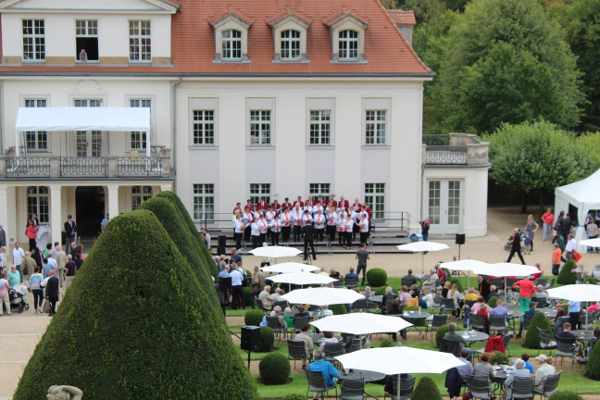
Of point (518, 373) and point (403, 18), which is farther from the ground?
point (403, 18)

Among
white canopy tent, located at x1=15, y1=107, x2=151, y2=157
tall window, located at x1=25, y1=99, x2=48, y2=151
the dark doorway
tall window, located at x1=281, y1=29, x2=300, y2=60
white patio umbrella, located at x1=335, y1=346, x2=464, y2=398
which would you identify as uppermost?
tall window, located at x1=281, y1=29, x2=300, y2=60

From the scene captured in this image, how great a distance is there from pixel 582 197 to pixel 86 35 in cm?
2036

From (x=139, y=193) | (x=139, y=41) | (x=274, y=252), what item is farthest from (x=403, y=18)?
(x=274, y=252)

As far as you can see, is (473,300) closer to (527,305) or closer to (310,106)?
(527,305)

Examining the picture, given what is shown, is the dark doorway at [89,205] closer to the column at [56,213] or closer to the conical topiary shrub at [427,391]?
the column at [56,213]

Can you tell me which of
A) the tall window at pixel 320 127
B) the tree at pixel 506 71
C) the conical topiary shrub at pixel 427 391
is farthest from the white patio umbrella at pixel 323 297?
the tree at pixel 506 71

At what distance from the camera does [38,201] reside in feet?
130

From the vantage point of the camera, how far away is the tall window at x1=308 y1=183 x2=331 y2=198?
134 feet

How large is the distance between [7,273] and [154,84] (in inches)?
512

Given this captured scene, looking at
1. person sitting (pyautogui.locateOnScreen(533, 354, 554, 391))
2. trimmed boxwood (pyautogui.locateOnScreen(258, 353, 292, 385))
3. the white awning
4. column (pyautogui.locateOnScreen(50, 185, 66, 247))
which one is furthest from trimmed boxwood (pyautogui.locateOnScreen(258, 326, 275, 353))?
the white awning

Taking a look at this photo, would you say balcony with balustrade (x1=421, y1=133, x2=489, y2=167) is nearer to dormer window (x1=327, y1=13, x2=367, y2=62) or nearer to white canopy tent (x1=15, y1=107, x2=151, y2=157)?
dormer window (x1=327, y1=13, x2=367, y2=62)

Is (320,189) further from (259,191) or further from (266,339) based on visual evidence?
(266,339)

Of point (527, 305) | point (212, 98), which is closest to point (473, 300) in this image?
point (527, 305)

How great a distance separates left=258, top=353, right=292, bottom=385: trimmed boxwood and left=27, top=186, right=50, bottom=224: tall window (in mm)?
21594
